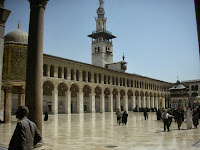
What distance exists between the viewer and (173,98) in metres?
32.8

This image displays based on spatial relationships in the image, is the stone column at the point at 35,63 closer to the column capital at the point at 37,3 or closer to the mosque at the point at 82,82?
the column capital at the point at 37,3

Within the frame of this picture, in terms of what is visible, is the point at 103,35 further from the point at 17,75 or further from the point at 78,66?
the point at 17,75

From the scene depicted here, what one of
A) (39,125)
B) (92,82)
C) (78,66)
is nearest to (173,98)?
(92,82)

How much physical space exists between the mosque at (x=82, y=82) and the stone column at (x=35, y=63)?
32.7 ft

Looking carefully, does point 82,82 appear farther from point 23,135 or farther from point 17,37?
point 23,135

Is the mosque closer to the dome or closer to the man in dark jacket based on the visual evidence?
the dome

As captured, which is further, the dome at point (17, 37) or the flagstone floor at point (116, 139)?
the dome at point (17, 37)

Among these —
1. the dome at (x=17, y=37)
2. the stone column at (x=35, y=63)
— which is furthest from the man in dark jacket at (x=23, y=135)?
the dome at (x=17, y=37)

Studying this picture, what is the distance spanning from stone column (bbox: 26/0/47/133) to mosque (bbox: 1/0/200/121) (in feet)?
32.7

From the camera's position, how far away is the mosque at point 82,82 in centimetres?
1508

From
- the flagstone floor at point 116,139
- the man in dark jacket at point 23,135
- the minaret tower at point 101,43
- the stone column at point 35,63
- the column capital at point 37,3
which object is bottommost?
the flagstone floor at point 116,139

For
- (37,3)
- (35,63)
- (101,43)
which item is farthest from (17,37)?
(101,43)

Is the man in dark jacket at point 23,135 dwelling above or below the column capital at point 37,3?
→ below

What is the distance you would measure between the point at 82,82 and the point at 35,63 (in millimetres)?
27180
